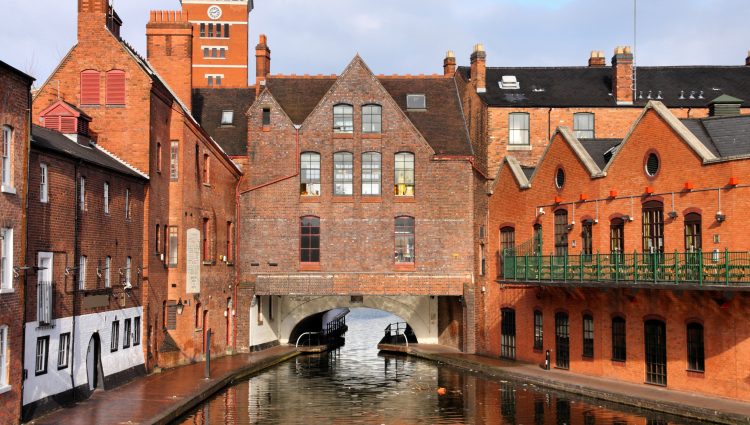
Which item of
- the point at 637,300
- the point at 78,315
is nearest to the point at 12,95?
the point at 78,315

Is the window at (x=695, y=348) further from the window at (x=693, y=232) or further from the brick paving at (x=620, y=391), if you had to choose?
the window at (x=693, y=232)

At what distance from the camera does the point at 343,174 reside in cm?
4094

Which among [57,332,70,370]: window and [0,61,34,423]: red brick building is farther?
[57,332,70,370]: window

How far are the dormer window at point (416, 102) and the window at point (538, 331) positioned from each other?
13.1 metres

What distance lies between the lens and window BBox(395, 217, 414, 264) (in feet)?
133

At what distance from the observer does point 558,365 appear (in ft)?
111

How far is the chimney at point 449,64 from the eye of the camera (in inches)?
1864

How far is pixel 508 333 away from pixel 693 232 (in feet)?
41.8

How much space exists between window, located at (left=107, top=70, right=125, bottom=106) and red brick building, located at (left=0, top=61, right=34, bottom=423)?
1050 cm

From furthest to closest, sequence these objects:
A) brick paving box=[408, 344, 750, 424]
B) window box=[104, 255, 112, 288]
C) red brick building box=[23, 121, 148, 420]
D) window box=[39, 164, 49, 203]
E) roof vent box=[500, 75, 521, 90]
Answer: roof vent box=[500, 75, 521, 90], window box=[104, 255, 112, 288], brick paving box=[408, 344, 750, 424], window box=[39, 164, 49, 203], red brick building box=[23, 121, 148, 420]

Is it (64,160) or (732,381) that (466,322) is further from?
(64,160)

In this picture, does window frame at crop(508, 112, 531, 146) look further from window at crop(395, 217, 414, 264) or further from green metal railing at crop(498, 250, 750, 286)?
green metal railing at crop(498, 250, 750, 286)

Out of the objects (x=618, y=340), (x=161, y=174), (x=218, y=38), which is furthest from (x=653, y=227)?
(x=218, y=38)

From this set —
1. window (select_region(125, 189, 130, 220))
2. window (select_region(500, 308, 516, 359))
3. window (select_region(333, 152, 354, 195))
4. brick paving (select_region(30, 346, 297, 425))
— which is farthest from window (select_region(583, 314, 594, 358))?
window (select_region(125, 189, 130, 220))
